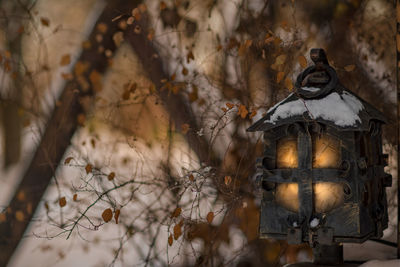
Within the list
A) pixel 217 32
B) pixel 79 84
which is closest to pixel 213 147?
pixel 217 32

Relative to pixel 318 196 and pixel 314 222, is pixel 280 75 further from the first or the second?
pixel 314 222

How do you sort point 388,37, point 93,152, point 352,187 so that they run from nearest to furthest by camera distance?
point 352,187, point 388,37, point 93,152

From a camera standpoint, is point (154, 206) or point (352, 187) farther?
point (154, 206)

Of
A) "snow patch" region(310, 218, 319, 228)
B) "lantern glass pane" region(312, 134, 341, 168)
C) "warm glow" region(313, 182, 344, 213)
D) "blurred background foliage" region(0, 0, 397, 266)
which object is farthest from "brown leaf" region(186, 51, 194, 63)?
"snow patch" region(310, 218, 319, 228)

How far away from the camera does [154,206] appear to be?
3.65 m

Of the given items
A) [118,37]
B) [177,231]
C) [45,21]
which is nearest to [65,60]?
[45,21]

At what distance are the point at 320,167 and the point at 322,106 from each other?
11.7 inches

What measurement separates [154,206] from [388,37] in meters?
2.08

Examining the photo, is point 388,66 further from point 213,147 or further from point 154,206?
point 154,206

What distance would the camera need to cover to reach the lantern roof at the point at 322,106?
2301 mm

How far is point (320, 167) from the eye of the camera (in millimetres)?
2387

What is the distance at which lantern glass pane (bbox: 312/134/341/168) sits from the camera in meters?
2.38

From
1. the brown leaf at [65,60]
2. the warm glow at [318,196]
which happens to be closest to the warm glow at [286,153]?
the warm glow at [318,196]

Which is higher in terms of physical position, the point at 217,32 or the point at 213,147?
the point at 217,32
